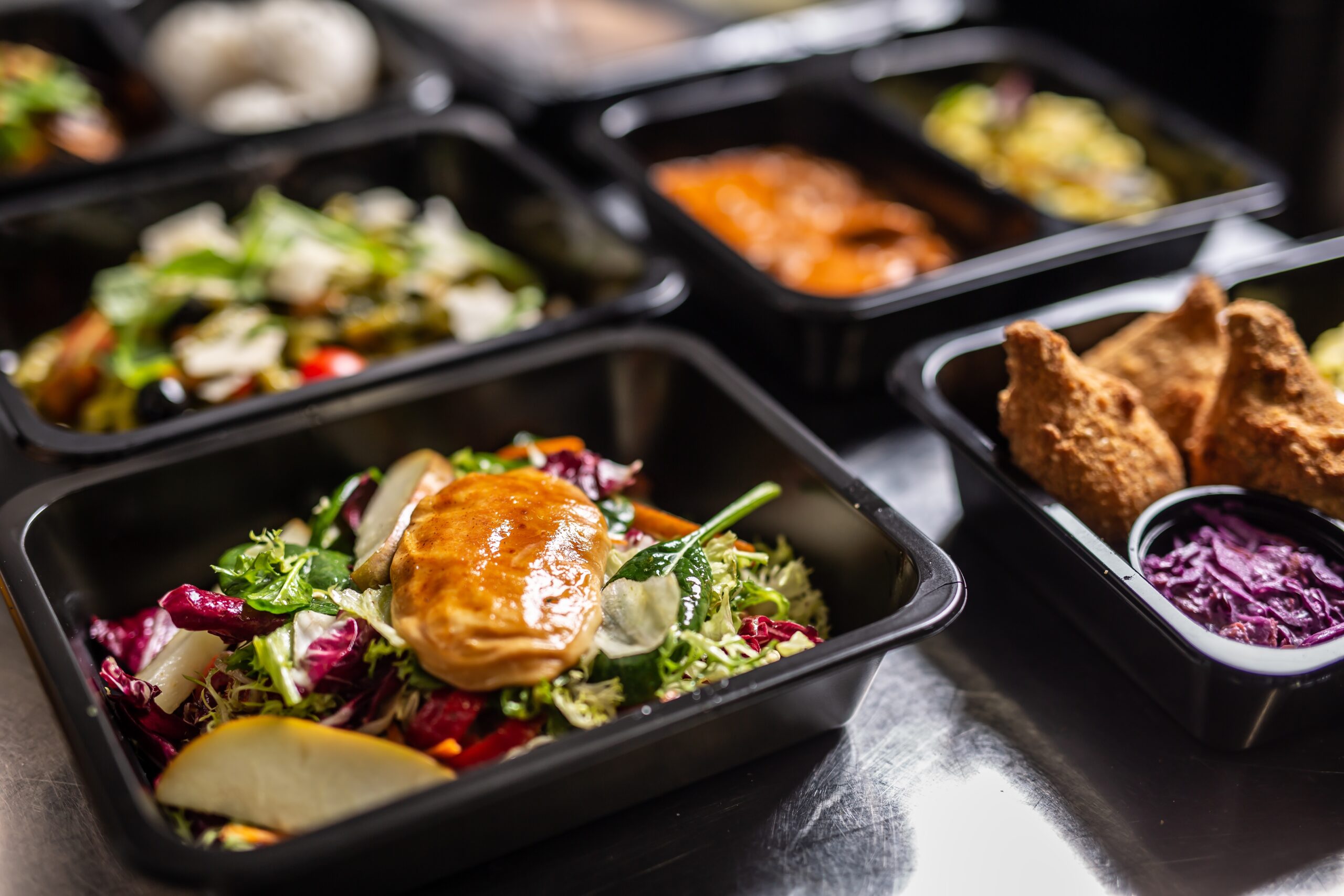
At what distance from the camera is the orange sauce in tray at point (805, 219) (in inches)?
100

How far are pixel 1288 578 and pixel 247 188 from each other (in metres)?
2.31

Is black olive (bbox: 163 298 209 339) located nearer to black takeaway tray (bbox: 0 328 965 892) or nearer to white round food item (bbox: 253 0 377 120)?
black takeaway tray (bbox: 0 328 965 892)

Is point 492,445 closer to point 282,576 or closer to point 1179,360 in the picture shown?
point 282,576

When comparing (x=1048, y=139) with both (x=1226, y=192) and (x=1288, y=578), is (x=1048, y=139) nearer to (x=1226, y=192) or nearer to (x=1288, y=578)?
(x=1226, y=192)

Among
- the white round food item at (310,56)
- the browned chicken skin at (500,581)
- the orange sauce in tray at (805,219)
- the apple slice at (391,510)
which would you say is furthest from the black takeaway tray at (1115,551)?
the white round food item at (310,56)

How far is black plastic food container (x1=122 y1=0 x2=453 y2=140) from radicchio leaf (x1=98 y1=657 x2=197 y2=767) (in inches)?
65.9

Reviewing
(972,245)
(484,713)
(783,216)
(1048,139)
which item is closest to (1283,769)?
(484,713)

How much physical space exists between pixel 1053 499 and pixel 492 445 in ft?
3.03

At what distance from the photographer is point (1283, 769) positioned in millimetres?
1499

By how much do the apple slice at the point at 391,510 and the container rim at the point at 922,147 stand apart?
75cm

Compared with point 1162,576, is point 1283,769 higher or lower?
lower

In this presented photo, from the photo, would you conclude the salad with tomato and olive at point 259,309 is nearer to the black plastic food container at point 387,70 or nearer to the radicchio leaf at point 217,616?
the black plastic food container at point 387,70

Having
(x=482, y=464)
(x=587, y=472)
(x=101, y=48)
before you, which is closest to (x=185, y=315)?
(x=482, y=464)

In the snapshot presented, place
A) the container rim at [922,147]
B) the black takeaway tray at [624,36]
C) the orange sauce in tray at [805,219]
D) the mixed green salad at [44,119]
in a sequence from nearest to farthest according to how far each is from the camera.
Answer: the container rim at [922,147] → the orange sauce in tray at [805,219] → the mixed green salad at [44,119] → the black takeaway tray at [624,36]
